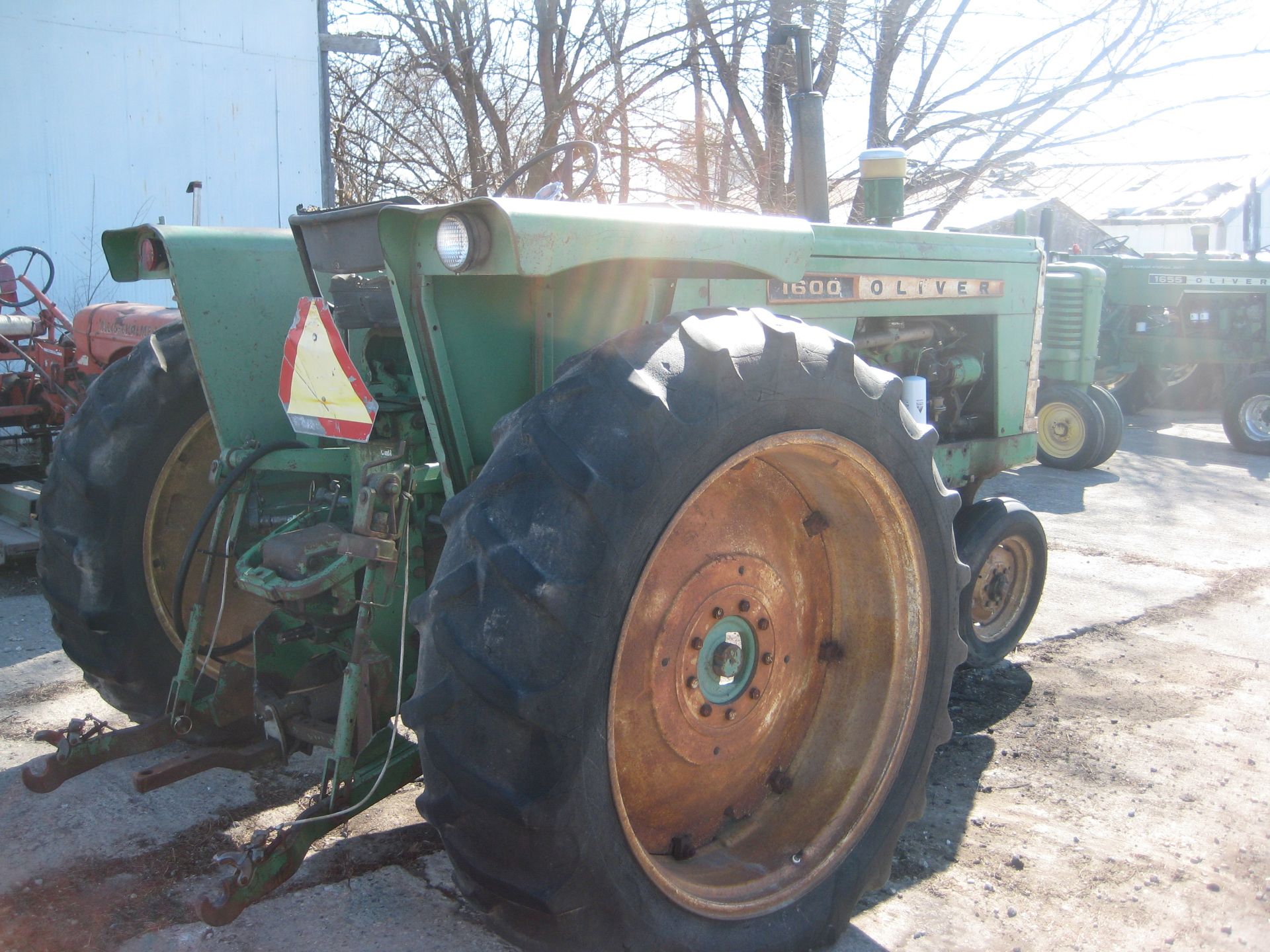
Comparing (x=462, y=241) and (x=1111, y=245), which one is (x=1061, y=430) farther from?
(x=462, y=241)

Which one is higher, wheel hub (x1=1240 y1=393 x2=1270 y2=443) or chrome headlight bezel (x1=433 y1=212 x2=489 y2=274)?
chrome headlight bezel (x1=433 y1=212 x2=489 y2=274)

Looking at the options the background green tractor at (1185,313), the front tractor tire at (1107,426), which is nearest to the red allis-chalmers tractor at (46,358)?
the front tractor tire at (1107,426)

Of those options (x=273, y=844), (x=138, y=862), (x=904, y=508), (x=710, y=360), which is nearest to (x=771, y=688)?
(x=904, y=508)

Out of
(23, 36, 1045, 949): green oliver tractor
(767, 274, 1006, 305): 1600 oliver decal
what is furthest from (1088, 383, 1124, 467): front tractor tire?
(23, 36, 1045, 949): green oliver tractor

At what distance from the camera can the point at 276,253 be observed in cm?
302

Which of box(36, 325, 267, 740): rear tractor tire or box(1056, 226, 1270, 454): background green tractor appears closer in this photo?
box(36, 325, 267, 740): rear tractor tire

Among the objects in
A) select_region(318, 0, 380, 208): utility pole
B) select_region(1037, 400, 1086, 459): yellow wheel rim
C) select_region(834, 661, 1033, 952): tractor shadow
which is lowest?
select_region(834, 661, 1033, 952): tractor shadow

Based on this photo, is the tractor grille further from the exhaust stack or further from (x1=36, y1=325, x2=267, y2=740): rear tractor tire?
(x1=36, y1=325, x2=267, y2=740): rear tractor tire

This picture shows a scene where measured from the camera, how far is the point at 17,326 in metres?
6.16

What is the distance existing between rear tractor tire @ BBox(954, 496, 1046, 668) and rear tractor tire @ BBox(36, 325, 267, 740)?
8.73 ft

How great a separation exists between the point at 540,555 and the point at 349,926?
1248 millimetres

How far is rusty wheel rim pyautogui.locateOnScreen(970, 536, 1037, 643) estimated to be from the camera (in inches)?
171

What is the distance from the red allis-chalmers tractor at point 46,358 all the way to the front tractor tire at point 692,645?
13.5 feet

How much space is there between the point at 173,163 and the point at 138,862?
7.44 meters
